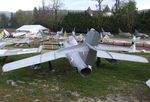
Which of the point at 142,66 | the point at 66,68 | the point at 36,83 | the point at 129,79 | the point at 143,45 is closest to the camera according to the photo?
the point at 36,83

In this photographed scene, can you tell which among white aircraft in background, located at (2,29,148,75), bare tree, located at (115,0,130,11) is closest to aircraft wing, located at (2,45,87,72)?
white aircraft in background, located at (2,29,148,75)

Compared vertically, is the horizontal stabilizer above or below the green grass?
above

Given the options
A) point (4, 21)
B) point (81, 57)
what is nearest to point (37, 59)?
point (81, 57)

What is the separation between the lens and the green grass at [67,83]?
43.4ft

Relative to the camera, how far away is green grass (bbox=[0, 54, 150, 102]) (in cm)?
1323

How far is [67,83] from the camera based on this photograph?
49.4 feet

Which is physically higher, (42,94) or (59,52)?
(59,52)

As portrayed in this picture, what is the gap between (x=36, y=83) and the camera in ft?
49.2

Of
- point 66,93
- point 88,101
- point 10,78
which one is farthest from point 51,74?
point 88,101

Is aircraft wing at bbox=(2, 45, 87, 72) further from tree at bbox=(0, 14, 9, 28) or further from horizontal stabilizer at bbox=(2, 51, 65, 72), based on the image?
tree at bbox=(0, 14, 9, 28)

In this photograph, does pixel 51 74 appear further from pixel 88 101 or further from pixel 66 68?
pixel 88 101

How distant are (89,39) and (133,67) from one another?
5.05m

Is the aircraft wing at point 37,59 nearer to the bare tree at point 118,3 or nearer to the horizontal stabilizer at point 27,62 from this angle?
the horizontal stabilizer at point 27,62

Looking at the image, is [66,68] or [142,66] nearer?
[66,68]
